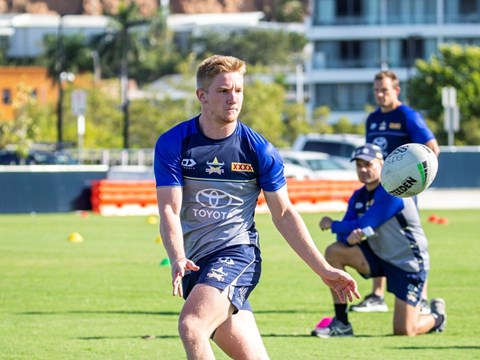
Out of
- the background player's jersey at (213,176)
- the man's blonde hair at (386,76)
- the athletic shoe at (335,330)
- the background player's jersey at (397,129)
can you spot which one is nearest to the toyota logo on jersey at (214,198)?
the background player's jersey at (213,176)

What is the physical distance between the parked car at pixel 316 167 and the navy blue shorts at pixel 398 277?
88.5 ft

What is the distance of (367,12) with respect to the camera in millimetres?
101125

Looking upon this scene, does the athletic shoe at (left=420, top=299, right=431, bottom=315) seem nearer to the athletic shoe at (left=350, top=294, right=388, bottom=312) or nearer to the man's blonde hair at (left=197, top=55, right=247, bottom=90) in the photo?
the athletic shoe at (left=350, top=294, right=388, bottom=312)

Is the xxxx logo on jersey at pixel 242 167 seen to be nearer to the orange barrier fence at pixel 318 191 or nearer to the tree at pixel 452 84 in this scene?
the orange barrier fence at pixel 318 191

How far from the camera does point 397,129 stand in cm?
1348

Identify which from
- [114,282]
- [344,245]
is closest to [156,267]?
[114,282]

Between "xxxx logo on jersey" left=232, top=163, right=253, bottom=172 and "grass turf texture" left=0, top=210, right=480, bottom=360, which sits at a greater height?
"xxxx logo on jersey" left=232, top=163, right=253, bottom=172

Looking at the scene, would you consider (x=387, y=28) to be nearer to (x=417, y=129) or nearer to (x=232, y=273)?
(x=417, y=129)

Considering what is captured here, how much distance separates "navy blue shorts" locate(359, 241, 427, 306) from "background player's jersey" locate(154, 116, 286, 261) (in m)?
4.32

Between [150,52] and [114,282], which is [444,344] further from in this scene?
[150,52]

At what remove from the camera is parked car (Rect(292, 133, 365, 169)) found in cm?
4456

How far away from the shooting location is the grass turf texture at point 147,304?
10719 millimetres

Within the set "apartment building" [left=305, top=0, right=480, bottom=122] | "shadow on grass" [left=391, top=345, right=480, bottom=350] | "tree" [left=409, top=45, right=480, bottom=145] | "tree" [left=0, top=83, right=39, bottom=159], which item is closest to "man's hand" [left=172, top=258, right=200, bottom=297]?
"shadow on grass" [left=391, top=345, right=480, bottom=350]

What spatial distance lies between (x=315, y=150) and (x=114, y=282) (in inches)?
1226
